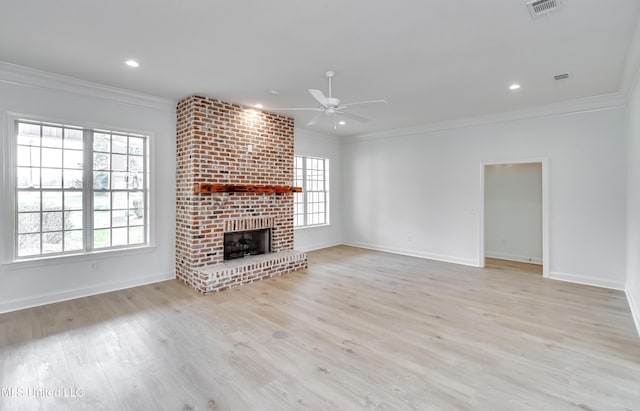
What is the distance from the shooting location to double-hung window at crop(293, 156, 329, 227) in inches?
282

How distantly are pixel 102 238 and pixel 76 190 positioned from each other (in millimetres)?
750

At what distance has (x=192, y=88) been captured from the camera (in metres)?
4.32

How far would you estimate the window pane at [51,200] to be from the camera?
3926 millimetres

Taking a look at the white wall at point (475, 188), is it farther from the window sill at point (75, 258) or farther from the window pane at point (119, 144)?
the window pane at point (119, 144)

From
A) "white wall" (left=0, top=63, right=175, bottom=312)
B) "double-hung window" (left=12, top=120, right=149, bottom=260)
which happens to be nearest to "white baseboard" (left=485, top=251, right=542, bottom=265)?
"white wall" (left=0, top=63, right=175, bottom=312)

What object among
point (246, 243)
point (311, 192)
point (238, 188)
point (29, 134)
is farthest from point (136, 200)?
point (311, 192)

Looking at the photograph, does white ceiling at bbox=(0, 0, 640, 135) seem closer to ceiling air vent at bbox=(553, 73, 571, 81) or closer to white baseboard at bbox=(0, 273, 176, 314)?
ceiling air vent at bbox=(553, 73, 571, 81)

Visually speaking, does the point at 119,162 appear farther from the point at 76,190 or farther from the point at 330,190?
the point at 330,190

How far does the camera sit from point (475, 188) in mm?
5887

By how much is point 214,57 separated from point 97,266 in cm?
335

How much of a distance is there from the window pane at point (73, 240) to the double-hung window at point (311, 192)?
3.95 m

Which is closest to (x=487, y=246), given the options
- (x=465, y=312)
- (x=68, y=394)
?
(x=465, y=312)

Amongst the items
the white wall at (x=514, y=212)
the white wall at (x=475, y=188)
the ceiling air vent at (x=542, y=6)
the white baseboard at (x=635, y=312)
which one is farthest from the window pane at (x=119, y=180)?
the white wall at (x=514, y=212)

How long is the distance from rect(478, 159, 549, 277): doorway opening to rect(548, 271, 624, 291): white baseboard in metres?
0.85
